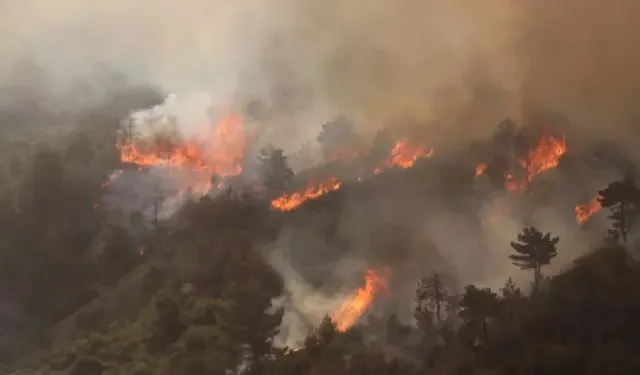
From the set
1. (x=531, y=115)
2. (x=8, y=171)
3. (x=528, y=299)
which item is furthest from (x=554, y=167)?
(x=8, y=171)

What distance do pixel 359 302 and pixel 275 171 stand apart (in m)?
→ 0.68

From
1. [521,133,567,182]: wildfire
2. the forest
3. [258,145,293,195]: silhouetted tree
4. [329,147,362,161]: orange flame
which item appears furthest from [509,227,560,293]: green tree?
[258,145,293,195]: silhouetted tree

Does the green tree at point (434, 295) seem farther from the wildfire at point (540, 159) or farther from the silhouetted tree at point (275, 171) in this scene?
the silhouetted tree at point (275, 171)

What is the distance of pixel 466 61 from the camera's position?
2723 millimetres

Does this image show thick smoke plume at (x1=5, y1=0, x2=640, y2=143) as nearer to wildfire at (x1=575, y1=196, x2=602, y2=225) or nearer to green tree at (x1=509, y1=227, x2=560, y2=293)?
wildfire at (x1=575, y1=196, x2=602, y2=225)

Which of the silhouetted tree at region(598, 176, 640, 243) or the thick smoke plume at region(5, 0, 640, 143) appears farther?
the thick smoke plume at region(5, 0, 640, 143)

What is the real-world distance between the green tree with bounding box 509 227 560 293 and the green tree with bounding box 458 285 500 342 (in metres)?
0.15

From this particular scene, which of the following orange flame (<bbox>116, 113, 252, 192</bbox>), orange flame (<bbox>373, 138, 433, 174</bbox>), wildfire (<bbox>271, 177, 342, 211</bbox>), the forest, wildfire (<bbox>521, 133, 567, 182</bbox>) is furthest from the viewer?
orange flame (<bbox>116, 113, 252, 192</bbox>)

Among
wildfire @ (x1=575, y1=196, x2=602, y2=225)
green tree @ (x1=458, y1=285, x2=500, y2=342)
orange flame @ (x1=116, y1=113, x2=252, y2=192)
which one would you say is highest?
orange flame @ (x1=116, y1=113, x2=252, y2=192)

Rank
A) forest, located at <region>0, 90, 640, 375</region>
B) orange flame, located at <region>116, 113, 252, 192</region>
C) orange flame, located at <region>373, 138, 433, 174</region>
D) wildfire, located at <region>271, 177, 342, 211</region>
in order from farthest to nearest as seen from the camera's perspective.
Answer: orange flame, located at <region>116, 113, 252, 192</region> < wildfire, located at <region>271, 177, 342, 211</region> < orange flame, located at <region>373, 138, 433, 174</region> < forest, located at <region>0, 90, 640, 375</region>

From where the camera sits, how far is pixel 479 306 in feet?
8.00

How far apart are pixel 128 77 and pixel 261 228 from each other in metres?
0.98

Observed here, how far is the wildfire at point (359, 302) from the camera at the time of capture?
2.54 m

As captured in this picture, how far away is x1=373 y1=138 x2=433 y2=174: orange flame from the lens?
267 cm
